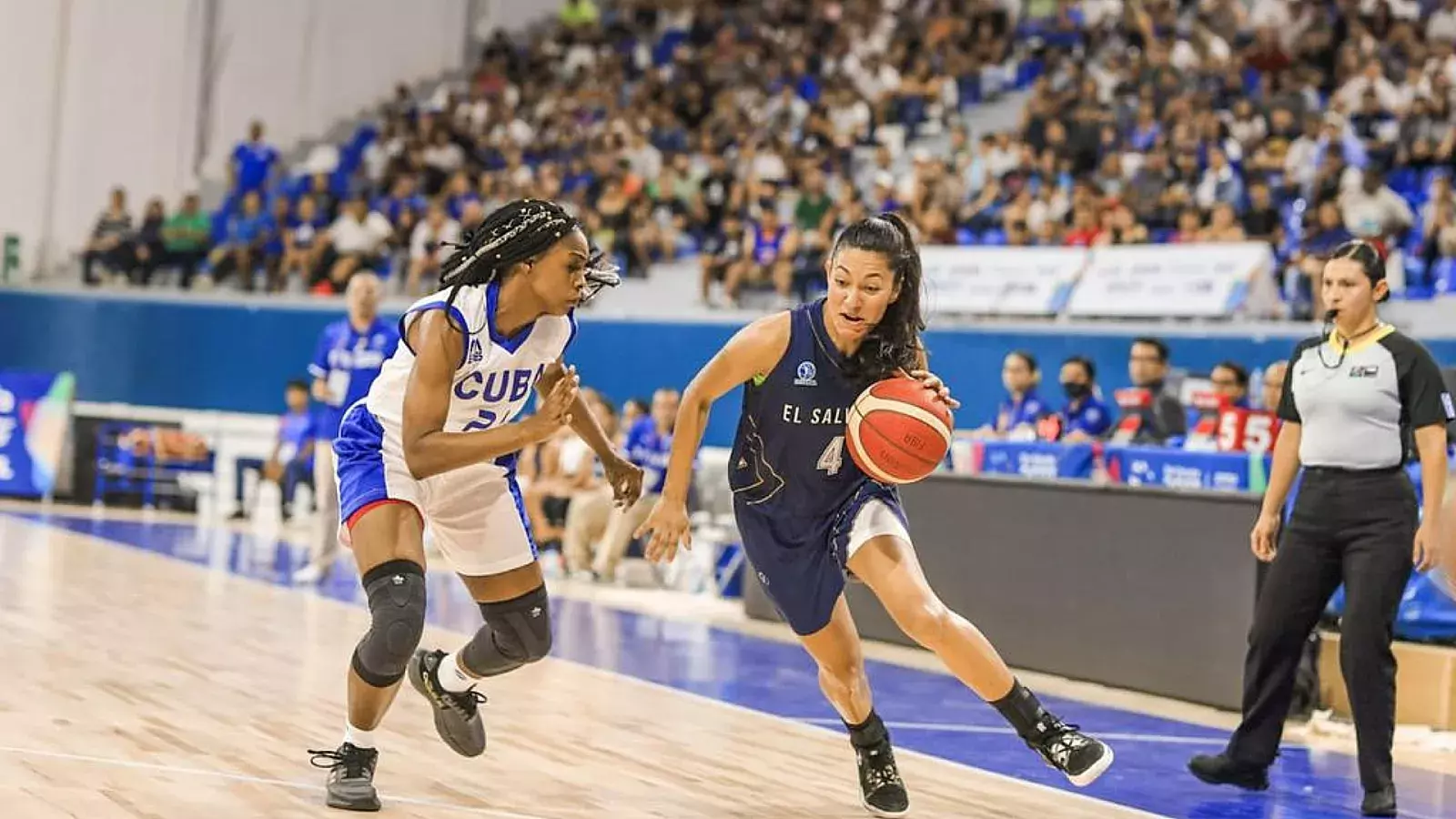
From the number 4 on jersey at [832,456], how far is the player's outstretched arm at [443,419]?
32.0 inches

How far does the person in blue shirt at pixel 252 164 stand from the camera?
25125 mm

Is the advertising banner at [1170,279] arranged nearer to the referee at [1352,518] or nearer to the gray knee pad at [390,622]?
the referee at [1352,518]

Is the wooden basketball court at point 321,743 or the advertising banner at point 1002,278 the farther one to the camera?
the advertising banner at point 1002,278

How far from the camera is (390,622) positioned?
5211 mm

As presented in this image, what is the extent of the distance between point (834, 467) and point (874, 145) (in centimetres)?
1499

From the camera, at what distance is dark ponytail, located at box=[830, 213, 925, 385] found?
17.9ft

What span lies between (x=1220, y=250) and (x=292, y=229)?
41.8 ft

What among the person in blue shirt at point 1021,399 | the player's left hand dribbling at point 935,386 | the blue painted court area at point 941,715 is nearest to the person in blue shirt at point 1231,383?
the person in blue shirt at point 1021,399

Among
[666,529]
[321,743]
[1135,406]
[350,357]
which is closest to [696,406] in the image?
[666,529]

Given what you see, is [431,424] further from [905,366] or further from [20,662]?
[20,662]

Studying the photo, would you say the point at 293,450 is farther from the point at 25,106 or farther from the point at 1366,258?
the point at 1366,258

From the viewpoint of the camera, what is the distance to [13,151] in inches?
970

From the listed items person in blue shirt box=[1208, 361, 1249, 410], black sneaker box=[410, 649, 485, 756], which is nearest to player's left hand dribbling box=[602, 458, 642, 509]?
black sneaker box=[410, 649, 485, 756]

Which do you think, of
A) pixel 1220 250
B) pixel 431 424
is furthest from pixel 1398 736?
pixel 1220 250
